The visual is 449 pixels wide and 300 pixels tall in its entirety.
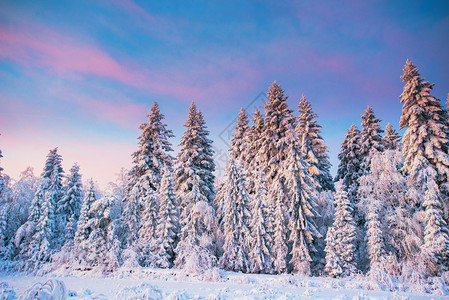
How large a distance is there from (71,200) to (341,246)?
2770cm

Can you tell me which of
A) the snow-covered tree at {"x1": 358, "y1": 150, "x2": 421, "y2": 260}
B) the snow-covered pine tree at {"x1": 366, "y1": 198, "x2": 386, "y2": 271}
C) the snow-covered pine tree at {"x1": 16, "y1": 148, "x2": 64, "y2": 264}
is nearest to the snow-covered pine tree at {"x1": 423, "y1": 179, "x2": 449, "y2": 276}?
the snow-covered tree at {"x1": 358, "y1": 150, "x2": 421, "y2": 260}

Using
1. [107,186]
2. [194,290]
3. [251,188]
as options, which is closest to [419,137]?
[251,188]

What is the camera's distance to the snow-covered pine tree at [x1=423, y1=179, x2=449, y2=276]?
14578 millimetres

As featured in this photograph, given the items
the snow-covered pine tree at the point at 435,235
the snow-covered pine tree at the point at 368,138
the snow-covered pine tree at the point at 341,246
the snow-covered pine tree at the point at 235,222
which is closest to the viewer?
the snow-covered pine tree at the point at 435,235

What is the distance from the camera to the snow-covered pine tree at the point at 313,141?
24125 mm

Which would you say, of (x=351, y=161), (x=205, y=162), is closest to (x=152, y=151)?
(x=205, y=162)

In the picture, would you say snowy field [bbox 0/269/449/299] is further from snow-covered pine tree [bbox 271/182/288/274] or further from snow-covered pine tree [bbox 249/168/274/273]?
snow-covered pine tree [bbox 271/182/288/274]

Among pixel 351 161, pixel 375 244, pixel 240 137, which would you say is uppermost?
pixel 240 137

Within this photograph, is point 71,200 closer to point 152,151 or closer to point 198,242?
point 152,151

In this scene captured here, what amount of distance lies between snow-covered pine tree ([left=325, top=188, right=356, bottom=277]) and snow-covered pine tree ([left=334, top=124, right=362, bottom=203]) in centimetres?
693

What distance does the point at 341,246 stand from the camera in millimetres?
16672

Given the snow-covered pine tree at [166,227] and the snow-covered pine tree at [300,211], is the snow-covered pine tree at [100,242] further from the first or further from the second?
the snow-covered pine tree at [300,211]

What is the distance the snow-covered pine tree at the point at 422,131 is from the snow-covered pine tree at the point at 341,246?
6075 millimetres

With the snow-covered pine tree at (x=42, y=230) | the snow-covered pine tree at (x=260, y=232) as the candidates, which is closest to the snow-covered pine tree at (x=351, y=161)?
the snow-covered pine tree at (x=260, y=232)
